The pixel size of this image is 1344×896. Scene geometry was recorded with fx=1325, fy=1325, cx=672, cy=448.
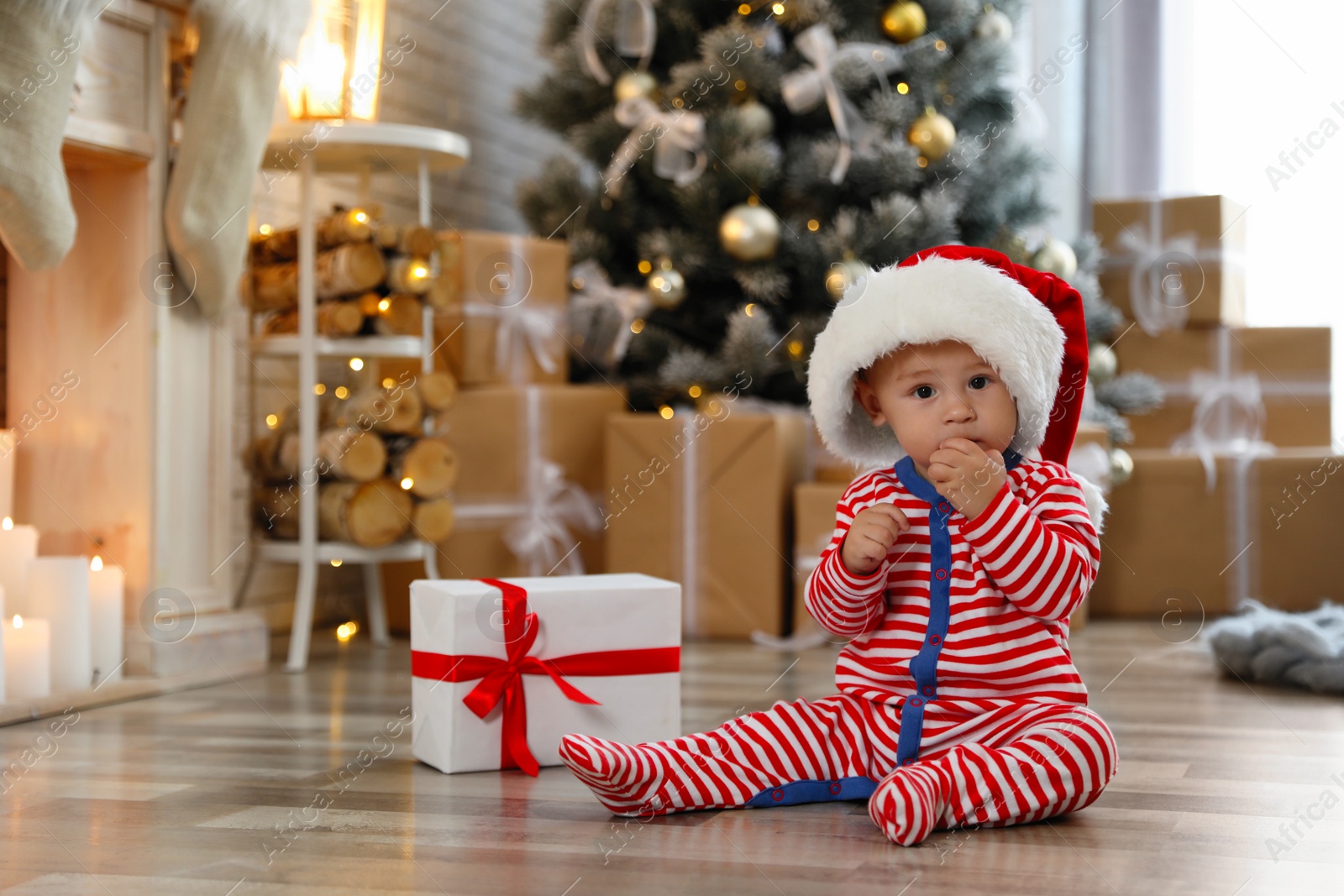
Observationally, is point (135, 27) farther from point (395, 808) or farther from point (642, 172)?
point (395, 808)

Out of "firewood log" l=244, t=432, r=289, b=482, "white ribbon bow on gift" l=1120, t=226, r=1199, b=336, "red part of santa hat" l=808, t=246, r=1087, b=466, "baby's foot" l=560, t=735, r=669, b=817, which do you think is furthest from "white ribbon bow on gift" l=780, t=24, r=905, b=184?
"baby's foot" l=560, t=735, r=669, b=817

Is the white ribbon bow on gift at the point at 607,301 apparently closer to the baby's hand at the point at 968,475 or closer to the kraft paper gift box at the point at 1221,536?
the kraft paper gift box at the point at 1221,536

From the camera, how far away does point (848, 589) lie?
1244 millimetres

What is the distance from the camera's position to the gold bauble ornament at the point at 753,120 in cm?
262

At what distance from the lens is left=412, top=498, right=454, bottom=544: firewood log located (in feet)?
7.79

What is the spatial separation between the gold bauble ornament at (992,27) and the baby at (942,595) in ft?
5.47

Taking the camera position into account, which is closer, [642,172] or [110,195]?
[110,195]

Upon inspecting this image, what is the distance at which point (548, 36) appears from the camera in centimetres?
294

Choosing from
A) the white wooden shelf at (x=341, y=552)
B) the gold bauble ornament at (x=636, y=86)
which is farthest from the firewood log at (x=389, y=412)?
the gold bauble ornament at (x=636, y=86)

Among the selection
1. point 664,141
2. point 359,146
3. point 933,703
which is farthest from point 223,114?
point 933,703

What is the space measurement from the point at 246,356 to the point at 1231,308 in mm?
2127

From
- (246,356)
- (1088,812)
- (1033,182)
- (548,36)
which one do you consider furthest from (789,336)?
(1088,812)

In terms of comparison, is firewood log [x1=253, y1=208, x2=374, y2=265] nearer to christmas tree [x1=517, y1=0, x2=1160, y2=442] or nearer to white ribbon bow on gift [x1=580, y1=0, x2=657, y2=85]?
christmas tree [x1=517, y1=0, x2=1160, y2=442]

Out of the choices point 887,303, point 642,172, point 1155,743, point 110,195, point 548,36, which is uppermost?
point 548,36
